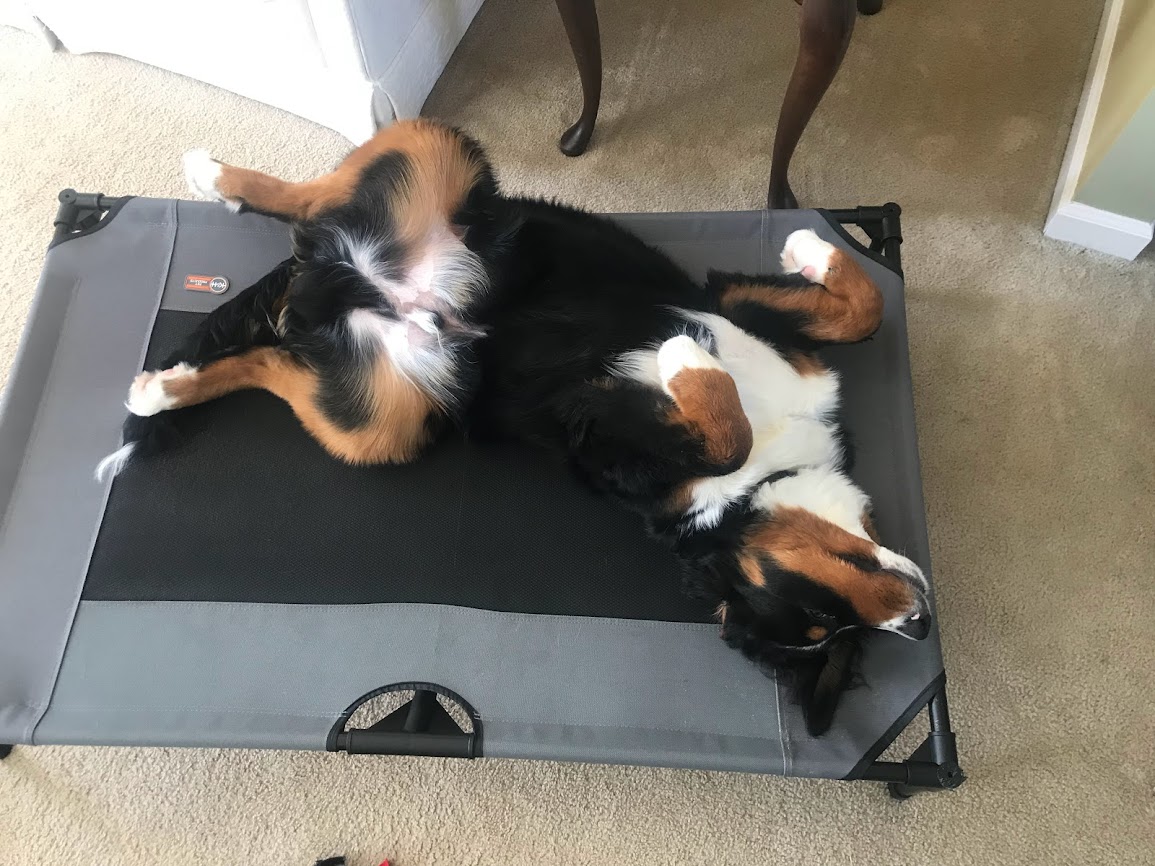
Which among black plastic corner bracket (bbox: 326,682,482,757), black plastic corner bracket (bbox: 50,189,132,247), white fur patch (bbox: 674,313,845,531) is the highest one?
black plastic corner bracket (bbox: 50,189,132,247)

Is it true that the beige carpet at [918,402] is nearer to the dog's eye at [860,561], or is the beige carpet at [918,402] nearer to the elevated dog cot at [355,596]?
the elevated dog cot at [355,596]

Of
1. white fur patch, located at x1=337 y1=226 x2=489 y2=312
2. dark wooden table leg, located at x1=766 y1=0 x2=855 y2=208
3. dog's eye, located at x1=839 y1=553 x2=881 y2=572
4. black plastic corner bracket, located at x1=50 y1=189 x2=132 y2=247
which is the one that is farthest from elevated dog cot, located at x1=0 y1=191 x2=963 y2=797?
dark wooden table leg, located at x1=766 y1=0 x2=855 y2=208

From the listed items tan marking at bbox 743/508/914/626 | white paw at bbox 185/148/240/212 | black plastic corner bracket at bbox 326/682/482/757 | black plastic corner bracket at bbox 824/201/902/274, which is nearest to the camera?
tan marking at bbox 743/508/914/626

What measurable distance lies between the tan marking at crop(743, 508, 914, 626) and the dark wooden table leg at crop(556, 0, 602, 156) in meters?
1.48

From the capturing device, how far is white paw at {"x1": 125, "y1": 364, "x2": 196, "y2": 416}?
1.77 meters

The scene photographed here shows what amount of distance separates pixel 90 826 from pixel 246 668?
0.71 m

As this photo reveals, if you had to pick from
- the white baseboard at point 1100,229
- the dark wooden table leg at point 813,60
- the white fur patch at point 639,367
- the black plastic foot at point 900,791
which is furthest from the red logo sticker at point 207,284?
the white baseboard at point 1100,229

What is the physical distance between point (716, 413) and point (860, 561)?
0.40 meters

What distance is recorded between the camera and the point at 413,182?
5.66 ft

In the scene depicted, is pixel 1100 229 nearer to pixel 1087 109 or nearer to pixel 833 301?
pixel 1087 109

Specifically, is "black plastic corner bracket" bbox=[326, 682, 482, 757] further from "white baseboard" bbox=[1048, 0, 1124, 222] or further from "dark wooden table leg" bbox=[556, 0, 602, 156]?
"white baseboard" bbox=[1048, 0, 1124, 222]

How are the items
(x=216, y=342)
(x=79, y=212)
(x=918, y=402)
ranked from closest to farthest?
(x=216, y=342) < (x=79, y=212) < (x=918, y=402)

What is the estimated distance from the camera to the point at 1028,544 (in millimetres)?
2076

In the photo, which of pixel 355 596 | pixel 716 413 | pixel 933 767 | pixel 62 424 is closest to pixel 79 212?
pixel 62 424
